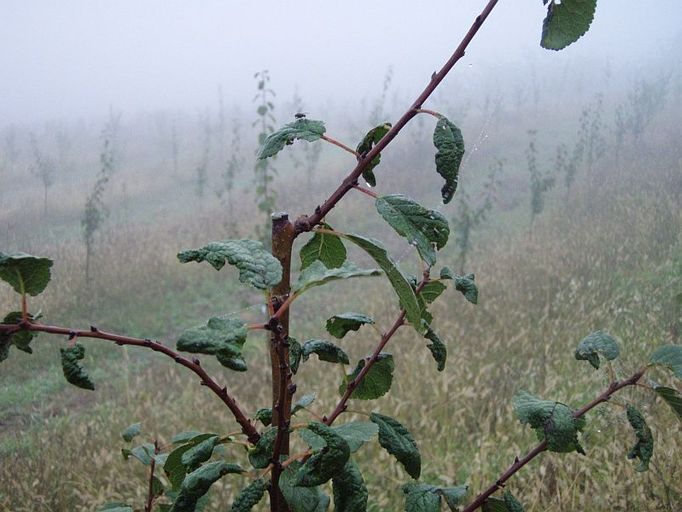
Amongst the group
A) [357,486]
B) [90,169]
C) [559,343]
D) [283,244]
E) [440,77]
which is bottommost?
[90,169]

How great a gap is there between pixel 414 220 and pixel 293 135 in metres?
0.21

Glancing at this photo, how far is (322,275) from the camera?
0.69 m

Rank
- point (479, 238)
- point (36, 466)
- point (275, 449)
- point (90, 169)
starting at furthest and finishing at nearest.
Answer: point (90, 169) < point (479, 238) < point (36, 466) < point (275, 449)

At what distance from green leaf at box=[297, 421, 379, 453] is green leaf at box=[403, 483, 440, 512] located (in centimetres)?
24

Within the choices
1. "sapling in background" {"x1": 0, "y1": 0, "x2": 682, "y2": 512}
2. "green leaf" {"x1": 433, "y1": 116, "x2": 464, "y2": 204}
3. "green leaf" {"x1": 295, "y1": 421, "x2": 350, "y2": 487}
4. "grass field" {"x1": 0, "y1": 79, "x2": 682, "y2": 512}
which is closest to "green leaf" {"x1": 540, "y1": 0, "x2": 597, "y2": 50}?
"sapling in background" {"x1": 0, "y1": 0, "x2": 682, "y2": 512}

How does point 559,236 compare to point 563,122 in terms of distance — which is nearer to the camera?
point 559,236

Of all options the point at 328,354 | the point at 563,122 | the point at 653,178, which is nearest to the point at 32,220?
the point at 328,354

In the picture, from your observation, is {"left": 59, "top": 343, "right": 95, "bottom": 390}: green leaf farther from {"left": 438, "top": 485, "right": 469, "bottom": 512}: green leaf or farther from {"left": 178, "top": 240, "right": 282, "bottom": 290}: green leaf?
{"left": 438, "top": 485, "right": 469, "bottom": 512}: green leaf

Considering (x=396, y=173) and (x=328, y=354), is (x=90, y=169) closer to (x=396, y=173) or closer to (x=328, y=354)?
(x=396, y=173)

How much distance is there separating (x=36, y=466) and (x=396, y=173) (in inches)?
516

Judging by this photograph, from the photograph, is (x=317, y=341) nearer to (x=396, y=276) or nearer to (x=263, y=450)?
(x=263, y=450)

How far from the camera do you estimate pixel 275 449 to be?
0.75 metres

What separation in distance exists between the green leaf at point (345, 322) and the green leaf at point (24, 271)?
433 millimetres

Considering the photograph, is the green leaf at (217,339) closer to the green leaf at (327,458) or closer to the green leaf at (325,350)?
the green leaf at (327,458)
